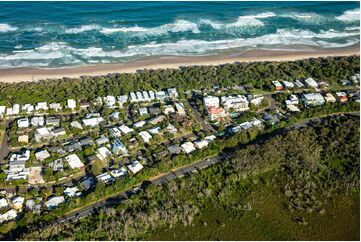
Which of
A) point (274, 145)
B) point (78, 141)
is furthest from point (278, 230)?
point (78, 141)

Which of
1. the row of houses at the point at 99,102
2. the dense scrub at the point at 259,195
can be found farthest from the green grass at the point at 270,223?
the row of houses at the point at 99,102

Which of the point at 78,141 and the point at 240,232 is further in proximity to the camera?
the point at 78,141

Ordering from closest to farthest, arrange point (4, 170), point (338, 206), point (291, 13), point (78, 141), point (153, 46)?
1. point (338, 206)
2. point (4, 170)
3. point (78, 141)
4. point (153, 46)
5. point (291, 13)

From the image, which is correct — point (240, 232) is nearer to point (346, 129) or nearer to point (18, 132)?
point (346, 129)

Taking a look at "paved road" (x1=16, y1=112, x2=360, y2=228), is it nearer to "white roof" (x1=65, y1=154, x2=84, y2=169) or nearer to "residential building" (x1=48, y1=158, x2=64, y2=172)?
"white roof" (x1=65, y1=154, x2=84, y2=169)

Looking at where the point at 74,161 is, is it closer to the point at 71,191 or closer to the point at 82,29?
the point at 71,191

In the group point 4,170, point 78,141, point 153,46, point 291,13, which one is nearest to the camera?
point 4,170

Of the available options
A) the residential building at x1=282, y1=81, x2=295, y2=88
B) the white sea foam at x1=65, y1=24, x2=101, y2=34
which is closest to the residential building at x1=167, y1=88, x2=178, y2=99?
the residential building at x1=282, y1=81, x2=295, y2=88
